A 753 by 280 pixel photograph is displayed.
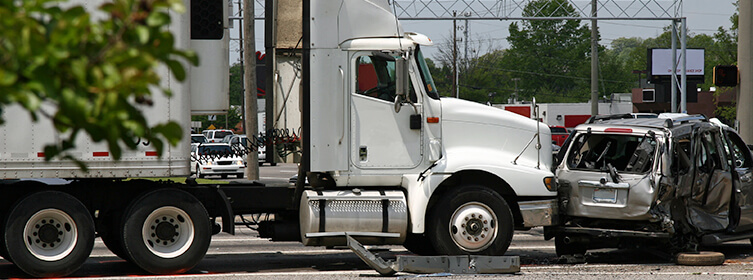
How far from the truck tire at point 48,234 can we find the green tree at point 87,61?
6.86m

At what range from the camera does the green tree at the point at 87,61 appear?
2.62m

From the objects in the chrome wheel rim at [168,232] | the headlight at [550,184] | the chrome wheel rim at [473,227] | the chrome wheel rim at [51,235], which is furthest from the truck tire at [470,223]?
the chrome wheel rim at [51,235]

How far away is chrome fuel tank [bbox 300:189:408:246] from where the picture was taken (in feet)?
32.1

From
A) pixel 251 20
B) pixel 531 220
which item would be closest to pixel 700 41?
pixel 251 20

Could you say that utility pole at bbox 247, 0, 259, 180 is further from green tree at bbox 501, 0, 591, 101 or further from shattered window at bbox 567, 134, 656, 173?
green tree at bbox 501, 0, 591, 101

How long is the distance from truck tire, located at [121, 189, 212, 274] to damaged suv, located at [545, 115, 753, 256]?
411 cm

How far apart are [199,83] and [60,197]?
1.89 metres

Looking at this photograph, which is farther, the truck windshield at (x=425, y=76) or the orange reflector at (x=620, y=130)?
the orange reflector at (x=620, y=130)

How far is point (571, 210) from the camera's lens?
35.0 ft

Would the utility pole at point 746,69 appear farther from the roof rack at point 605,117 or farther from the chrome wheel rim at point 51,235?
the chrome wheel rim at point 51,235

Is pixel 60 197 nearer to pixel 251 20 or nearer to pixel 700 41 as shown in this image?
pixel 251 20

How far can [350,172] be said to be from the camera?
1011 centimetres

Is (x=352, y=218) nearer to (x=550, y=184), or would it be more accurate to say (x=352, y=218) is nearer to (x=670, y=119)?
(x=550, y=184)

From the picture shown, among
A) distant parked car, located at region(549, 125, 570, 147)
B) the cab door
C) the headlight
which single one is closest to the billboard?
distant parked car, located at region(549, 125, 570, 147)
